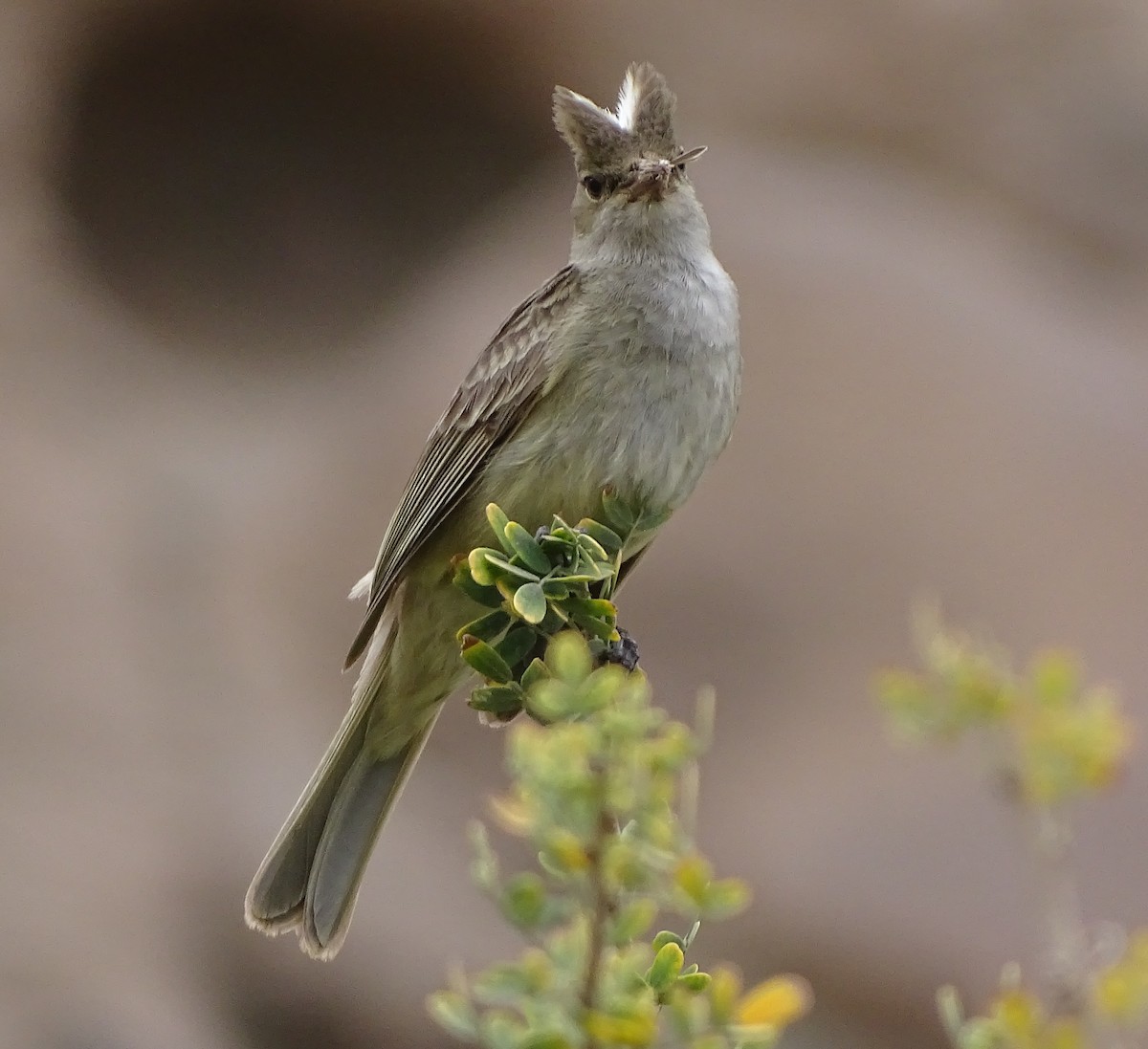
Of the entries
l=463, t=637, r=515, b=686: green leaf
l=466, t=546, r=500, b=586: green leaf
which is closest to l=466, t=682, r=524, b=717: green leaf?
l=463, t=637, r=515, b=686: green leaf

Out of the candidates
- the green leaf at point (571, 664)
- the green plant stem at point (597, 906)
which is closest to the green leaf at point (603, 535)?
the green leaf at point (571, 664)

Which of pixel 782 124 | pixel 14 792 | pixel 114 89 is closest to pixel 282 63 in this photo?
pixel 114 89

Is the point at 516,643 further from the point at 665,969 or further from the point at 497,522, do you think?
the point at 665,969

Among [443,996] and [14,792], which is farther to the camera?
[14,792]

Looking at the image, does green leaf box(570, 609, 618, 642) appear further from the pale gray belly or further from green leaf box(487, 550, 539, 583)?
the pale gray belly

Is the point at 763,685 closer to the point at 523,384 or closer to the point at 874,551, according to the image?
the point at 874,551
